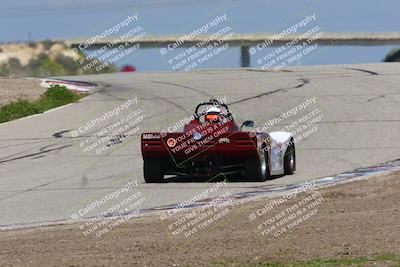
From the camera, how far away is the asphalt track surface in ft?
51.5

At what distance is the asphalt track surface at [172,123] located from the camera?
51.5 feet

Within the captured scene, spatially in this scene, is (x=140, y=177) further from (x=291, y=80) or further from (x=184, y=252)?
(x=291, y=80)

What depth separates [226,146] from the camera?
52.9ft

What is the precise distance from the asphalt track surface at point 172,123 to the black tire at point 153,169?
27 cm

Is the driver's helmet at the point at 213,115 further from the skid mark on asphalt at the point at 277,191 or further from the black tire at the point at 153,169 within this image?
the skid mark on asphalt at the point at 277,191

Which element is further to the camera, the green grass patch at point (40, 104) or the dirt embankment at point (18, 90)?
the dirt embankment at point (18, 90)

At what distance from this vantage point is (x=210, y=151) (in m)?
16.2

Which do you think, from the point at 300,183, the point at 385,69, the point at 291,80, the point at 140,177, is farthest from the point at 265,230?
the point at 385,69

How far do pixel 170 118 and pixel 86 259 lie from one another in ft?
49.8
